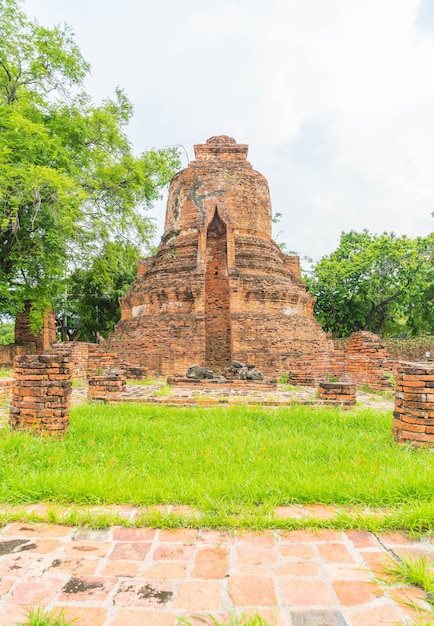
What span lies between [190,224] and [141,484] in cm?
1270

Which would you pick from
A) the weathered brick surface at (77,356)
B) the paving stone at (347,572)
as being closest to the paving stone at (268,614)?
the paving stone at (347,572)

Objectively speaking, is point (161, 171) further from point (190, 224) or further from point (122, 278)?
point (122, 278)

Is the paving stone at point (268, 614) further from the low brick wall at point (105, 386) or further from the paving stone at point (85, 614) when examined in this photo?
the low brick wall at point (105, 386)

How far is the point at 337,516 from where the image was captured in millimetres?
2184

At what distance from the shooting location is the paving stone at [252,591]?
1526mm

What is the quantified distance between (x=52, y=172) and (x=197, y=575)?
33.6 feet

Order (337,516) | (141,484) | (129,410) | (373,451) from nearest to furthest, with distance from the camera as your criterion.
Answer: (337,516), (141,484), (373,451), (129,410)

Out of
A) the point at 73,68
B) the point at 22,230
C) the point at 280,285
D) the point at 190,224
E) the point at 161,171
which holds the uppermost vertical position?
the point at 73,68

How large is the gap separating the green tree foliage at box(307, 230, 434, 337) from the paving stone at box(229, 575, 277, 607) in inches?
748

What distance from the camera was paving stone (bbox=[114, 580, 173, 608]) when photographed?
153 centimetres

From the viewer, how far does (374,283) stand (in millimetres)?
19078

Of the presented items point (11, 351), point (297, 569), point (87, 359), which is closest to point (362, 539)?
point (297, 569)

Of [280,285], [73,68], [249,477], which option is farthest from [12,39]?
[249,477]

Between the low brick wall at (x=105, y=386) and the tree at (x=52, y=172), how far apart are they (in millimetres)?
5558
